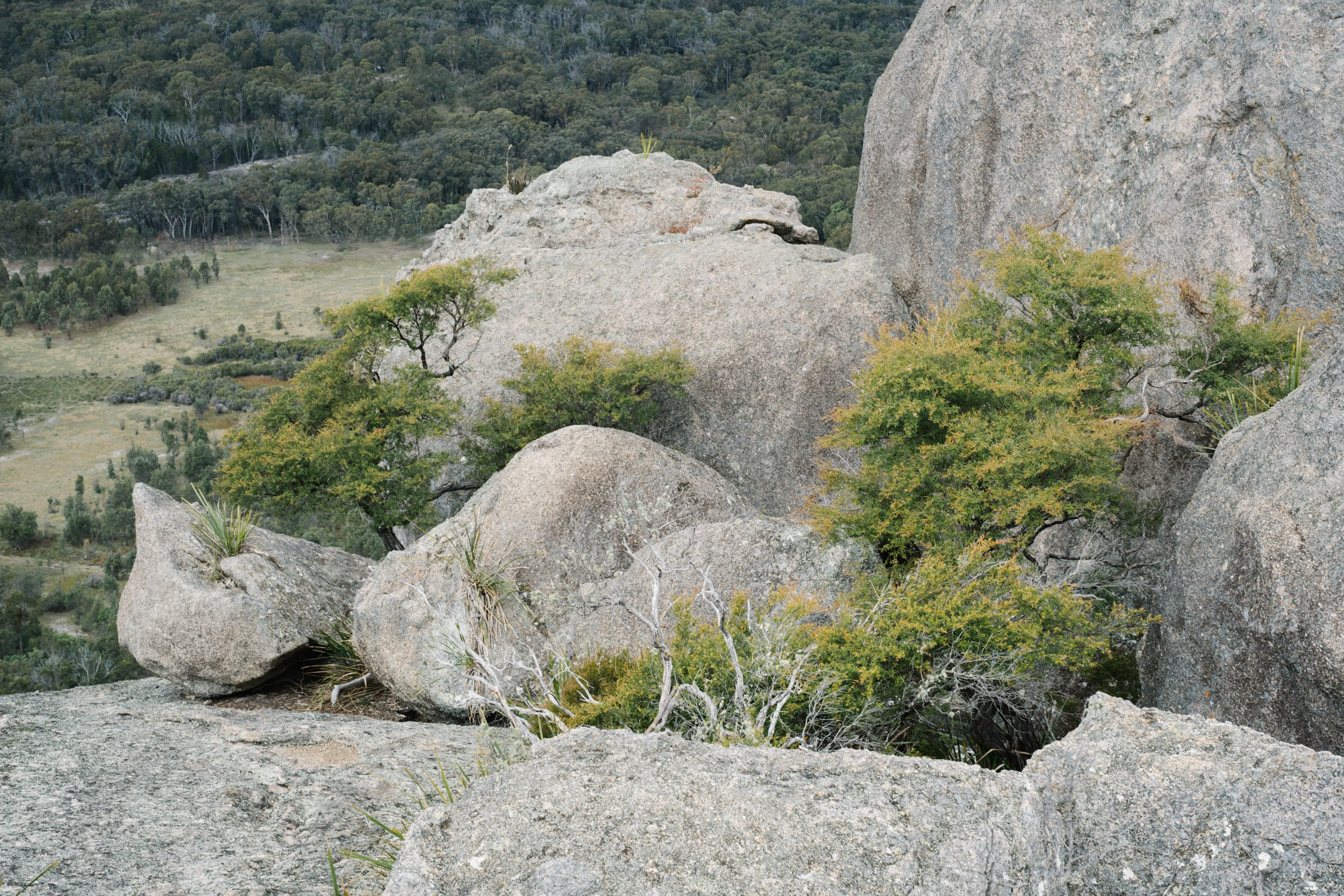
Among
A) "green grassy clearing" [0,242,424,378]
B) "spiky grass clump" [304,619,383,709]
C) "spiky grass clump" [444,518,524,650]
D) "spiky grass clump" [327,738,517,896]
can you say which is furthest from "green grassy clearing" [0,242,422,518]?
"spiky grass clump" [327,738,517,896]

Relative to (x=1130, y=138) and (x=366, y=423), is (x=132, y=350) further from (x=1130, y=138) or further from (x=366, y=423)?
(x=1130, y=138)

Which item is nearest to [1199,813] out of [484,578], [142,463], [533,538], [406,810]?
[406,810]

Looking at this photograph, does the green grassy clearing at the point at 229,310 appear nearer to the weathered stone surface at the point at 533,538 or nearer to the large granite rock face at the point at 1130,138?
the large granite rock face at the point at 1130,138

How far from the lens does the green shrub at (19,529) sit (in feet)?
162

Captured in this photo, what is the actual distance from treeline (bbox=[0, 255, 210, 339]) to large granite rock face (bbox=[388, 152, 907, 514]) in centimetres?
6422

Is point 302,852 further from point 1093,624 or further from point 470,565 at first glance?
point 1093,624

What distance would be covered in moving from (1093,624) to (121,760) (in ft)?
38.7

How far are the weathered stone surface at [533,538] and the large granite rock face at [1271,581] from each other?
696 cm

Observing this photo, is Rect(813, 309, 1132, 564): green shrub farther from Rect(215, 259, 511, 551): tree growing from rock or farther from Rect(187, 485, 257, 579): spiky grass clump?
Rect(215, 259, 511, 551): tree growing from rock

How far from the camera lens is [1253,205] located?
1997 cm

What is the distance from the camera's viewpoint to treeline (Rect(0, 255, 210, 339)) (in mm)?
83062

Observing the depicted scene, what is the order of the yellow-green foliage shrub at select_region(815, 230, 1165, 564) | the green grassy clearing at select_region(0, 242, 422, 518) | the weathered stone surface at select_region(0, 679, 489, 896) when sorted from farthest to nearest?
1. the green grassy clearing at select_region(0, 242, 422, 518)
2. the yellow-green foliage shrub at select_region(815, 230, 1165, 564)
3. the weathered stone surface at select_region(0, 679, 489, 896)

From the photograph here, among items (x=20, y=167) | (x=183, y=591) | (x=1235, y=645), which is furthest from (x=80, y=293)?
(x=1235, y=645)

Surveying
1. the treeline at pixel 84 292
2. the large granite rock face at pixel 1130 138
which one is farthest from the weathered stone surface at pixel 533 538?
the treeline at pixel 84 292
